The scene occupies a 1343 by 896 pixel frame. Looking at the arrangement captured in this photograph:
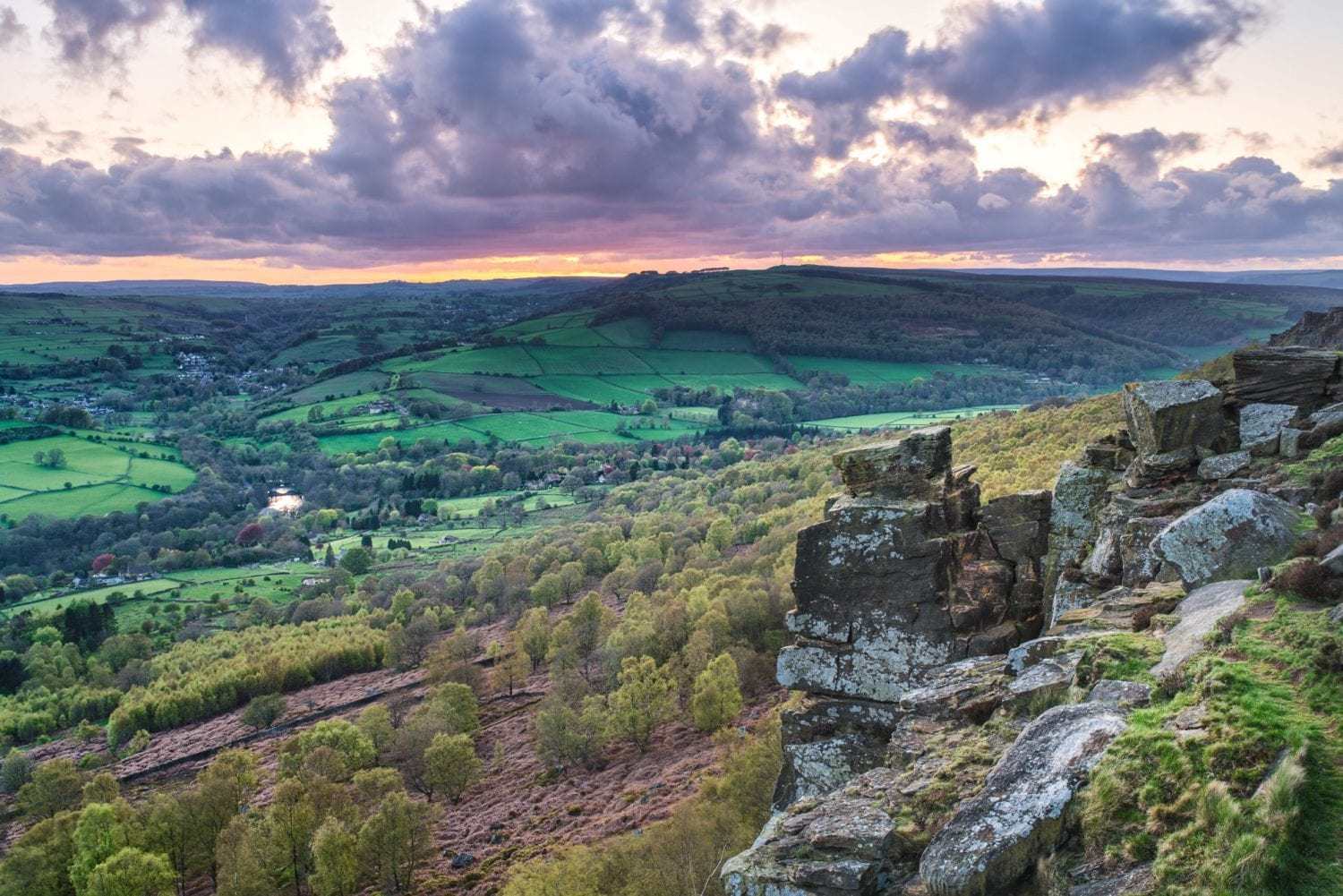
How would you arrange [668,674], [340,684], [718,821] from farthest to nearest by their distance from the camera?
1. [340,684]
2. [668,674]
3. [718,821]

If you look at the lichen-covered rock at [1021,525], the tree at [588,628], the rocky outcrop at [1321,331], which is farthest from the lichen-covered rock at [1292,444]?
the tree at [588,628]

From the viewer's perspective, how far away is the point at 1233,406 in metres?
18.2

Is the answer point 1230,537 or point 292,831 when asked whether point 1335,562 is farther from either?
point 292,831

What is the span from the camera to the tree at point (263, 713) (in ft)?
282

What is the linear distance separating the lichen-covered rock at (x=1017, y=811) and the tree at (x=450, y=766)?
186ft

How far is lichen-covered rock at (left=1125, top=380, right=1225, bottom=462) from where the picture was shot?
17.5 m

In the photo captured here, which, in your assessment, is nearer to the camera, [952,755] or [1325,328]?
[952,755]

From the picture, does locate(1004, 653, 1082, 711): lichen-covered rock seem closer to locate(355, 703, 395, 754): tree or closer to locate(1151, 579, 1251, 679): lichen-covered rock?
locate(1151, 579, 1251, 679): lichen-covered rock

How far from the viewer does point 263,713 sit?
282 ft

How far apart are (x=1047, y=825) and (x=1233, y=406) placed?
1391 centimetres

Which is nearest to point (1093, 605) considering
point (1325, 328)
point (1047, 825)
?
point (1047, 825)

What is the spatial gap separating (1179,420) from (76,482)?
21591cm

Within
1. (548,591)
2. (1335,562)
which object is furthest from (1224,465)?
(548,591)

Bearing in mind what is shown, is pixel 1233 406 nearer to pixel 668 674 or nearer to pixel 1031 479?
pixel 1031 479
